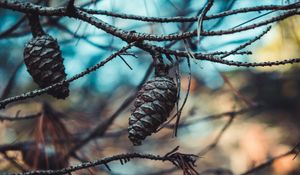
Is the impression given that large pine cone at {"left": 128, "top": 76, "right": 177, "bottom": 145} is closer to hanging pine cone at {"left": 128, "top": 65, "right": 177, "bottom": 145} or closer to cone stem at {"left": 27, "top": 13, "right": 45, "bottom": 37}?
hanging pine cone at {"left": 128, "top": 65, "right": 177, "bottom": 145}

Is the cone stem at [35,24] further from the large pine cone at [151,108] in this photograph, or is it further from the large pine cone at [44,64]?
the large pine cone at [151,108]

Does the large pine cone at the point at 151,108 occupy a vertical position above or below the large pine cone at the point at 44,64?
below

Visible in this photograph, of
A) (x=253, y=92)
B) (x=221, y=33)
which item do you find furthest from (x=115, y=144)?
(x=221, y=33)

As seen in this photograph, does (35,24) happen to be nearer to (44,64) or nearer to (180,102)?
(44,64)

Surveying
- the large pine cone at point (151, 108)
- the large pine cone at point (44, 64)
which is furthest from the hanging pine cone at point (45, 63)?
the large pine cone at point (151, 108)

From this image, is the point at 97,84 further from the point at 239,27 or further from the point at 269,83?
the point at 239,27

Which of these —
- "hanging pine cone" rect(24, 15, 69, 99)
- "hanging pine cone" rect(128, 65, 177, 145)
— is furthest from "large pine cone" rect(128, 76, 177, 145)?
"hanging pine cone" rect(24, 15, 69, 99)

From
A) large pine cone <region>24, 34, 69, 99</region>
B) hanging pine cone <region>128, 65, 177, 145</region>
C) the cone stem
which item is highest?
the cone stem
